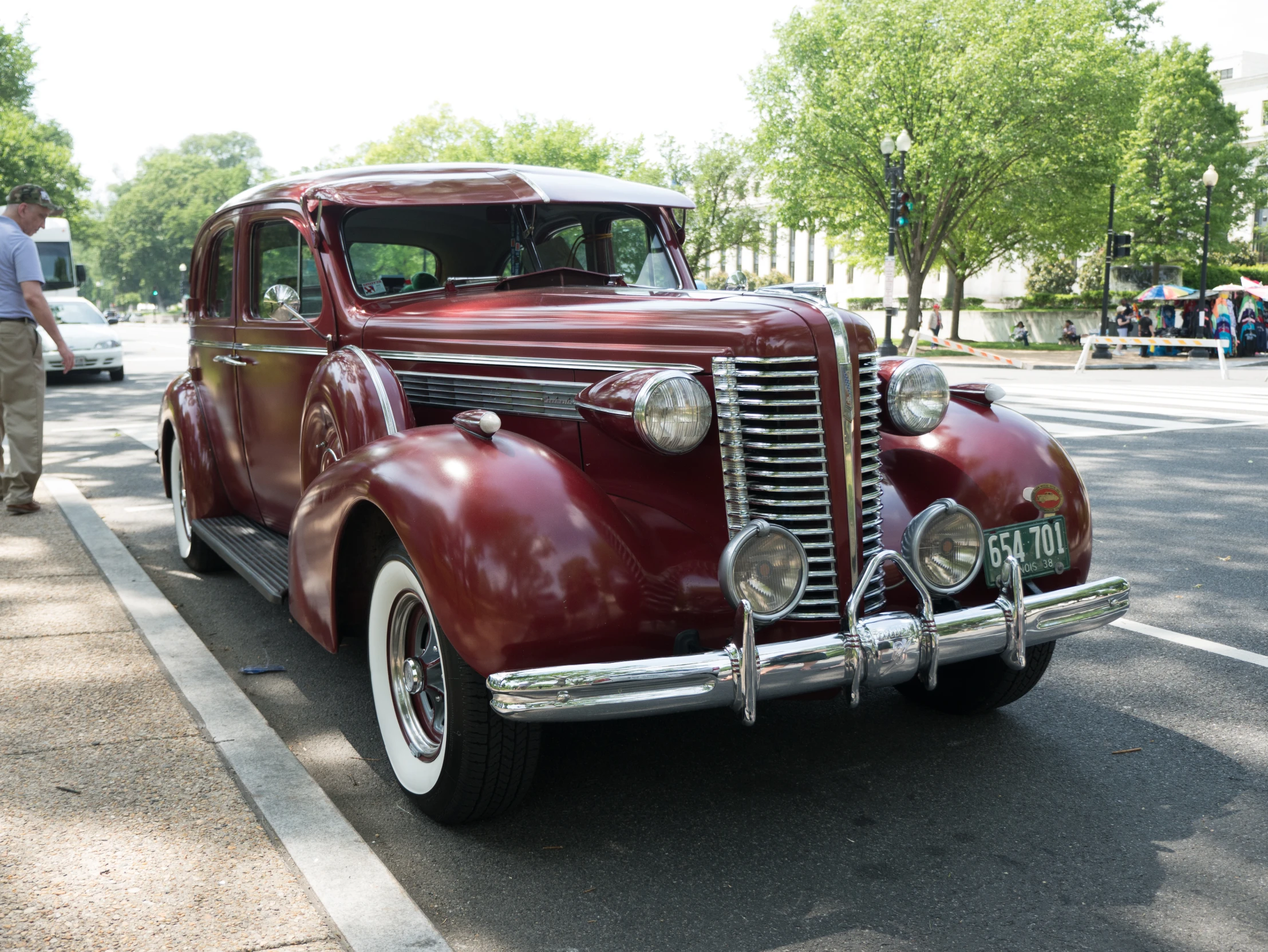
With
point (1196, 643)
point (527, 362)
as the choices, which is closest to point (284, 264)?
point (527, 362)

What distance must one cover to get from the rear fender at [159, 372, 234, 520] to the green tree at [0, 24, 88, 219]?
123 ft

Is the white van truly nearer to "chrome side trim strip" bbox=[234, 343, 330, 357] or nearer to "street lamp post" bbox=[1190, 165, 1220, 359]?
"chrome side trim strip" bbox=[234, 343, 330, 357]

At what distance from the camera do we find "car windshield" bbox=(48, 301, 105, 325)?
20.8 m

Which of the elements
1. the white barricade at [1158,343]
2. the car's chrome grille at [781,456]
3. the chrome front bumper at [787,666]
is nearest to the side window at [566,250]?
the car's chrome grille at [781,456]

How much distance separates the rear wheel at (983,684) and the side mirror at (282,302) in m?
2.88

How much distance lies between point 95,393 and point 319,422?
617 inches

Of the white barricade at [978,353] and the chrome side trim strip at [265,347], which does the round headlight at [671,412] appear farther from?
the white barricade at [978,353]

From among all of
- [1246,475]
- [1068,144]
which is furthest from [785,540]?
[1068,144]

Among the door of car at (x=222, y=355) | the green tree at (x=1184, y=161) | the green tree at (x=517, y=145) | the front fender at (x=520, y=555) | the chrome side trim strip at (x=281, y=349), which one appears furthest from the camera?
the green tree at (x=517, y=145)

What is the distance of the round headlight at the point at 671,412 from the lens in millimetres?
3025

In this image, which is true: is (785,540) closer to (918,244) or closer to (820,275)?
(918,244)

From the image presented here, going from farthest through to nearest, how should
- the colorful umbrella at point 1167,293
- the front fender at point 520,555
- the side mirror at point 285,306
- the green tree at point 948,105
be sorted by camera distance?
the colorful umbrella at point 1167,293 < the green tree at point 948,105 < the side mirror at point 285,306 < the front fender at point 520,555

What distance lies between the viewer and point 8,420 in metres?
7.18

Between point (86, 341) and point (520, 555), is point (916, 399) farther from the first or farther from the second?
point (86, 341)
